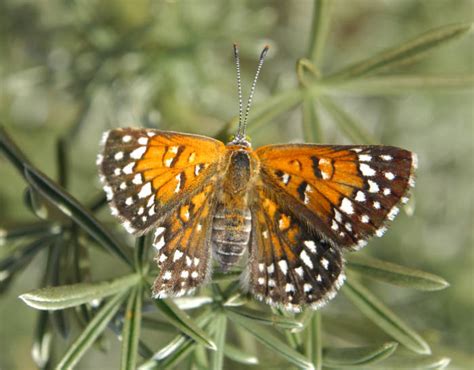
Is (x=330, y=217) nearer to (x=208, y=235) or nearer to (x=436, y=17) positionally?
(x=208, y=235)

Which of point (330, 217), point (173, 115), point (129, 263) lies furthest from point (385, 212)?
point (173, 115)

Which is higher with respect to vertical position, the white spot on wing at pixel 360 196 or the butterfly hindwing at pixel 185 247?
the white spot on wing at pixel 360 196

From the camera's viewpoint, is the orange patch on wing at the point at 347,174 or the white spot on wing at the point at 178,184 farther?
the white spot on wing at the point at 178,184

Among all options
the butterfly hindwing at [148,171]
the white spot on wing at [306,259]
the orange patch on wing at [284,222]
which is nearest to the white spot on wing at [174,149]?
the butterfly hindwing at [148,171]

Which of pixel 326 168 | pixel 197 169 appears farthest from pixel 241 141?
pixel 326 168

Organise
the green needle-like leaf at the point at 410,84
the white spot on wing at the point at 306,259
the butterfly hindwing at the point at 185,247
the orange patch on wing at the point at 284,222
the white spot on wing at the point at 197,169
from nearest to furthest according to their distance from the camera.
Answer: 1. the butterfly hindwing at the point at 185,247
2. the white spot on wing at the point at 306,259
3. the orange patch on wing at the point at 284,222
4. the white spot on wing at the point at 197,169
5. the green needle-like leaf at the point at 410,84

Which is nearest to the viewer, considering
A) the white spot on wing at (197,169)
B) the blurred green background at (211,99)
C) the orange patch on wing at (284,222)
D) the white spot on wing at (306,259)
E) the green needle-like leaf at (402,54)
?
the white spot on wing at (306,259)

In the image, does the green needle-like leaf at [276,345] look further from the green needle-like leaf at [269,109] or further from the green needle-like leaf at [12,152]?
the green needle-like leaf at [12,152]
